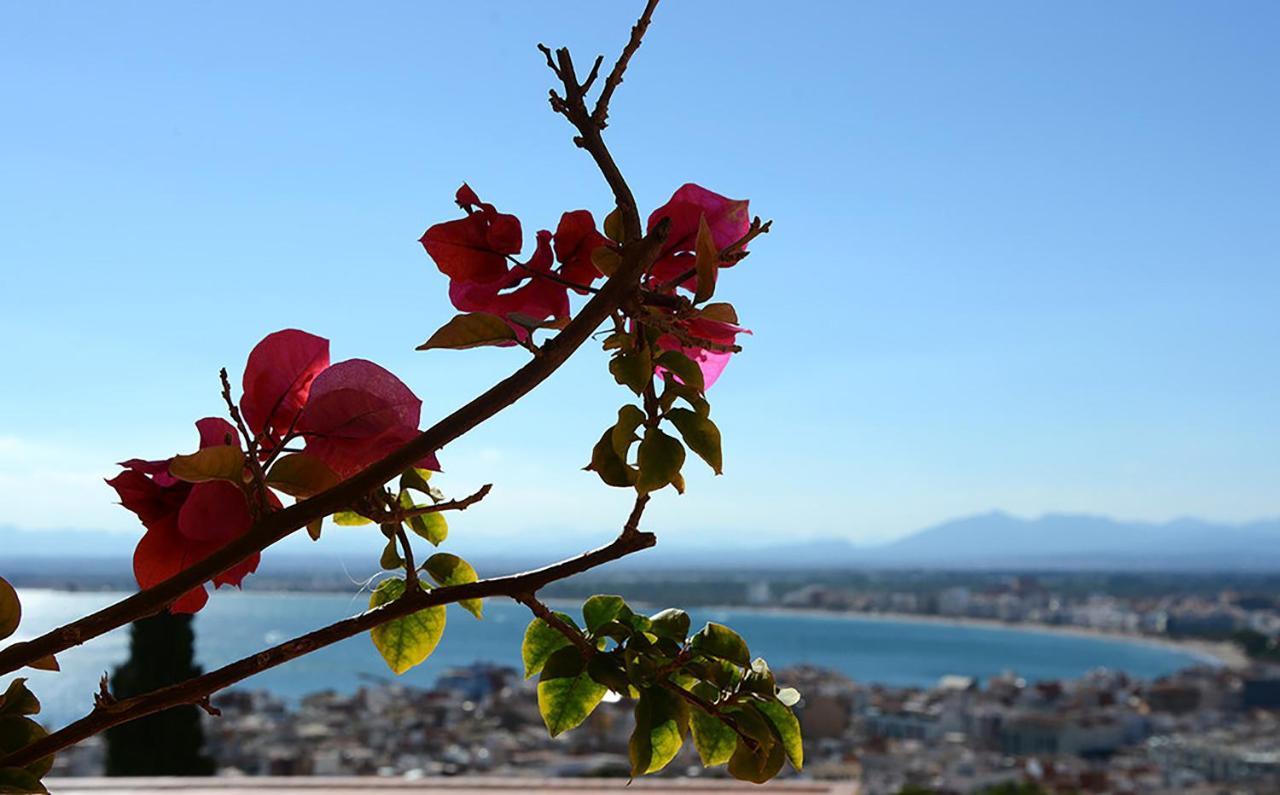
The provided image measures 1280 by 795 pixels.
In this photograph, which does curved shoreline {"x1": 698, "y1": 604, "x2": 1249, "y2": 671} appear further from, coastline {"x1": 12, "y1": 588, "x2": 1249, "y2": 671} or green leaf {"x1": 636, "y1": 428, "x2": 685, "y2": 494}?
green leaf {"x1": 636, "y1": 428, "x2": 685, "y2": 494}

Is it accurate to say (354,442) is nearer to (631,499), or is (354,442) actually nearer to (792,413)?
(631,499)

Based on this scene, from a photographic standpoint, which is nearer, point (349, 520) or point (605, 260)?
→ point (605, 260)

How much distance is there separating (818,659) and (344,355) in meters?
25.5

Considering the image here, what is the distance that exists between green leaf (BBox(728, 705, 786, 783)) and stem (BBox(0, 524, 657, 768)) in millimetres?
64

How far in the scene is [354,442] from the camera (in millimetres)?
330

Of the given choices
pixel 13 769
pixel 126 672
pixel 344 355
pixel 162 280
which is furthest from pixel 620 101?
pixel 162 280

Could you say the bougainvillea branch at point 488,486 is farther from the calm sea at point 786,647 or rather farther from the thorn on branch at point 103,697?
the calm sea at point 786,647

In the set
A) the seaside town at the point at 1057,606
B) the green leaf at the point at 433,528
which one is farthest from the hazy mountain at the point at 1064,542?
the green leaf at the point at 433,528

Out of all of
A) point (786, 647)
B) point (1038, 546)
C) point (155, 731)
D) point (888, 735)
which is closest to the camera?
point (155, 731)

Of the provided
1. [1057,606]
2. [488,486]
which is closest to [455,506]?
[488,486]

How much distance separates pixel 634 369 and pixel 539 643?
155 millimetres

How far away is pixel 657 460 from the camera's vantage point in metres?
0.33

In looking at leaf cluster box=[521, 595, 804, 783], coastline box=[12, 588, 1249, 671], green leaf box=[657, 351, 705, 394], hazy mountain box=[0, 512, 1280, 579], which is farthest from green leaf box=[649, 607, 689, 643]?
hazy mountain box=[0, 512, 1280, 579]

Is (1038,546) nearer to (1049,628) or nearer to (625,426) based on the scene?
(1049,628)
